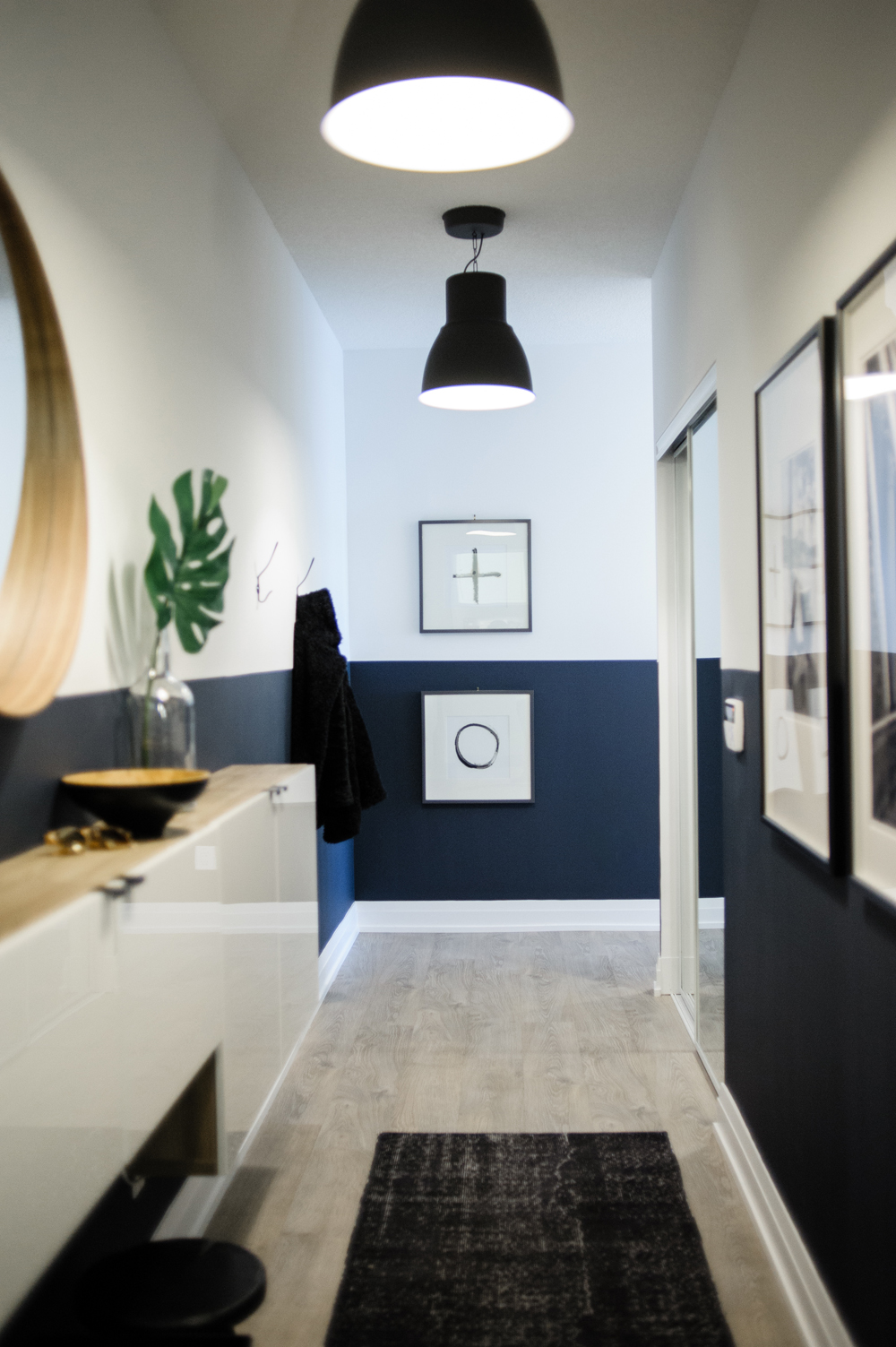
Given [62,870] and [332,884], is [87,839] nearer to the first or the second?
[62,870]

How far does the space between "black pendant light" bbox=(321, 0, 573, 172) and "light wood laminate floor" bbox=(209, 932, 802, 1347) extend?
2084mm

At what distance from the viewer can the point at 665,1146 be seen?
2742 millimetres

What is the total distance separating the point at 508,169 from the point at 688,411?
886 millimetres

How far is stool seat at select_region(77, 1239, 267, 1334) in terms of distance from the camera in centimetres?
141

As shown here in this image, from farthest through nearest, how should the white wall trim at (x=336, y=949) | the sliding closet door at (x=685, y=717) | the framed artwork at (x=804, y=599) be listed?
the white wall trim at (x=336, y=949) < the sliding closet door at (x=685, y=717) < the framed artwork at (x=804, y=599)

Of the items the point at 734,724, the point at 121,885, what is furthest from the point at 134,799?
the point at 734,724

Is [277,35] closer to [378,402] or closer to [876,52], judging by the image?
[876,52]

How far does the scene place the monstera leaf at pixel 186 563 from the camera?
211 cm

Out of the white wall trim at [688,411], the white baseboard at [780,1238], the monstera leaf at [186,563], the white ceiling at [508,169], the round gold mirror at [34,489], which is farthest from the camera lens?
the white wall trim at [688,411]

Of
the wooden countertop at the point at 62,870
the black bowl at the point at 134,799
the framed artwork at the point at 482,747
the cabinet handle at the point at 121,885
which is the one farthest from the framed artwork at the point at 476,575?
the cabinet handle at the point at 121,885

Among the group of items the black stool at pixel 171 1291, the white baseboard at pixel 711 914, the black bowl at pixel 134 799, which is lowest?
the black stool at pixel 171 1291

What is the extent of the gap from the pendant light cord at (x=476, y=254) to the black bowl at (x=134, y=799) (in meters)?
2.38

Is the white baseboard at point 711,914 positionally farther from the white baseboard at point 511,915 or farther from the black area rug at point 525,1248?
the white baseboard at point 511,915

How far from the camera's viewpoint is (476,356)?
11.8 ft
